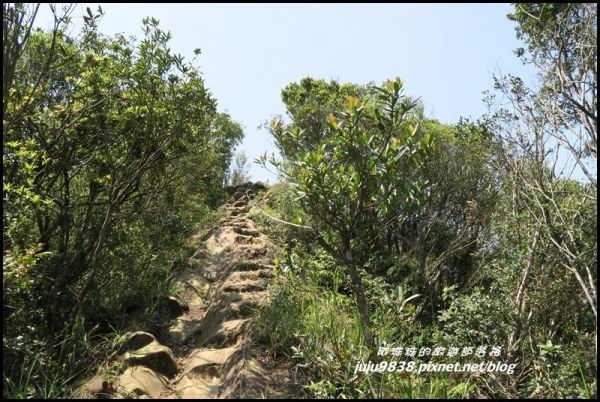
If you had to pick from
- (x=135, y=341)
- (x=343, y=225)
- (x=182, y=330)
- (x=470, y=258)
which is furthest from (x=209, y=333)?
(x=470, y=258)

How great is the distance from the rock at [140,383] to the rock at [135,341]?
0.47m

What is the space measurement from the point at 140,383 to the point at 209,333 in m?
1.65

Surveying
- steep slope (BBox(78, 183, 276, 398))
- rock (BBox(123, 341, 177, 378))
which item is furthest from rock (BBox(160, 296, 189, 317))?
rock (BBox(123, 341, 177, 378))

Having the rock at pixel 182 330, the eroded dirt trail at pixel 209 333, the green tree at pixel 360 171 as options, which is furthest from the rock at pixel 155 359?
the green tree at pixel 360 171

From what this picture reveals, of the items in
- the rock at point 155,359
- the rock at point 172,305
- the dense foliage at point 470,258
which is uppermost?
the dense foliage at point 470,258

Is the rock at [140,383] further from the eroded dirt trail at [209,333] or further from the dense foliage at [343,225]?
the dense foliage at [343,225]

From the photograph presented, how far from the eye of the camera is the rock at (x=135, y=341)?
17.4ft

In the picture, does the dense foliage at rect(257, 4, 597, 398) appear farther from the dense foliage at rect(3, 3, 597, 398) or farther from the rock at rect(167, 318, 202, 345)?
the rock at rect(167, 318, 202, 345)

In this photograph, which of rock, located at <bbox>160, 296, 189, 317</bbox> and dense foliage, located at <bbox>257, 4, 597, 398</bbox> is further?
rock, located at <bbox>160, 296, 189, 317</bbox>

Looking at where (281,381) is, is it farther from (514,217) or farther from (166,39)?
(166,39)

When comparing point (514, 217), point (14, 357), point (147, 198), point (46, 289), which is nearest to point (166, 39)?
point (147, 198)

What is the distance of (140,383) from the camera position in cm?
464

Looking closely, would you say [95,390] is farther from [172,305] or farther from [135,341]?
[172,305]

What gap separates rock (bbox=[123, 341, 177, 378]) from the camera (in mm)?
5008
